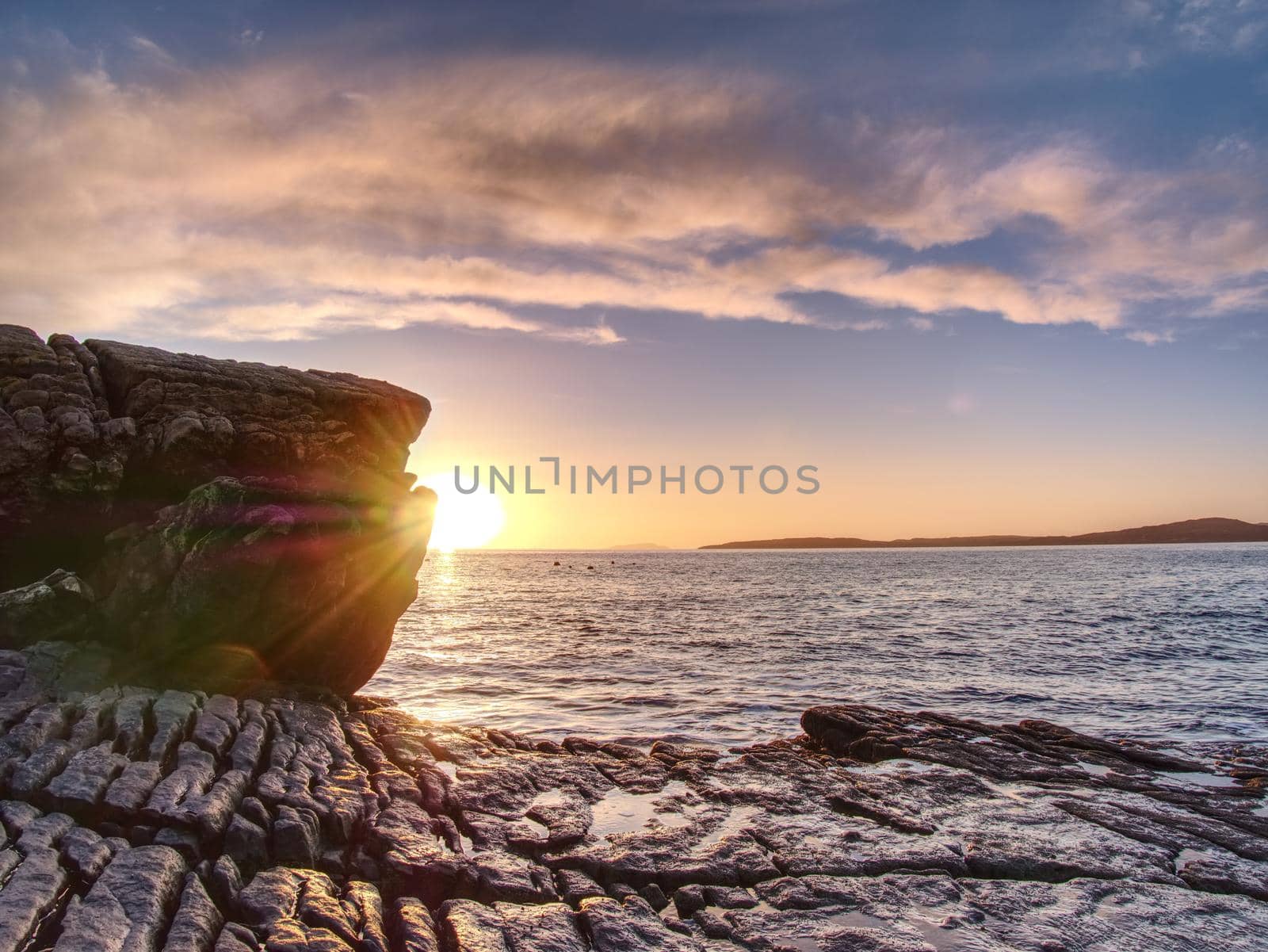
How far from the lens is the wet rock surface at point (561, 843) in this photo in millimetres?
8688

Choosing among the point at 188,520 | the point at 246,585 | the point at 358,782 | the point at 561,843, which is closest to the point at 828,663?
the point at 561,843

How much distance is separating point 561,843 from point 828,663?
22932 millimetres

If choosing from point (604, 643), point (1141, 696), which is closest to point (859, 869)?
point (1141, 696)

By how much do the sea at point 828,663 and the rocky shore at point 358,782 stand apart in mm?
3528

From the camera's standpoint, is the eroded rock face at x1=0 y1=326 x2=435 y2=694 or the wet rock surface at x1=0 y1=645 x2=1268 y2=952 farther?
the eroded rock face at x1=0 y1=326 x2=435 y2=694

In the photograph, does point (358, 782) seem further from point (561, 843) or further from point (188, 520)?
point (188, 520)

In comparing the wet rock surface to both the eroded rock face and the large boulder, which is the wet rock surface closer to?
the large boulder

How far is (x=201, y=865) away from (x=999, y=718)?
848 inches

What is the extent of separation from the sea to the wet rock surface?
5484mm

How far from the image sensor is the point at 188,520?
60.8 ft

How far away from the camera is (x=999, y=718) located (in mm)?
22391

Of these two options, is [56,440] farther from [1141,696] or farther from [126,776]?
[1141,696]

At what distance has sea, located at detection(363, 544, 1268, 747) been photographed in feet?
74.3

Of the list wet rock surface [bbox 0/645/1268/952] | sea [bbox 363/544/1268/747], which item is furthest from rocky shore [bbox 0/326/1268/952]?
sea [bbox 363/544/1268/747]
